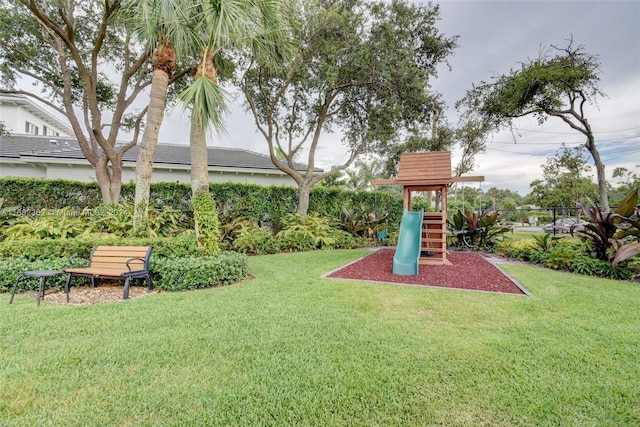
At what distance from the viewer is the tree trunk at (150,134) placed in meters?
A: 6.56

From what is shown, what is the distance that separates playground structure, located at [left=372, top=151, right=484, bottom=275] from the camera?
24.0 ft

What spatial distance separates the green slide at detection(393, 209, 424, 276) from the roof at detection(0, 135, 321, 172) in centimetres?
855

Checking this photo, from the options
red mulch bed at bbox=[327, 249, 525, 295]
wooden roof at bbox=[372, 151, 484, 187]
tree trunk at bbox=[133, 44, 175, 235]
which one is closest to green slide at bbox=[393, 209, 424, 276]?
red mulch bed at bbox=[327, 249, 525, 295]

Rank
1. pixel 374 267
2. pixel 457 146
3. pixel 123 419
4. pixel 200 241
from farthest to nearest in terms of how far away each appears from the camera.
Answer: pixel 457 146 < pixel 374 267 < pixel 200 241 < pixel 123 419

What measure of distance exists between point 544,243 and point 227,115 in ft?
29.8

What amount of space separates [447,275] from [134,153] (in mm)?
14281

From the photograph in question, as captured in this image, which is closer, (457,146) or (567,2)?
(567,2)

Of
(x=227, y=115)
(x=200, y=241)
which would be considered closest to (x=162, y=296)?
(x=200, y=241)

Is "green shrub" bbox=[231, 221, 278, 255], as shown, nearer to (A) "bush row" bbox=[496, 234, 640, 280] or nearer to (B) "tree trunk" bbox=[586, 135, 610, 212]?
(A) "bush row" bbox=[496, 234, 640, 280]

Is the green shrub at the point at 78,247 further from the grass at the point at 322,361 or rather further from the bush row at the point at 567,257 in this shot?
the bush row at the point at 567,257

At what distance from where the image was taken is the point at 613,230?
6.46 meters

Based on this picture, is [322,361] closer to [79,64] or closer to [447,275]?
[447,275]

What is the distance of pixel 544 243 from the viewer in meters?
8.15

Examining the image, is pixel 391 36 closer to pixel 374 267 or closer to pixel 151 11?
pixel 151 11
